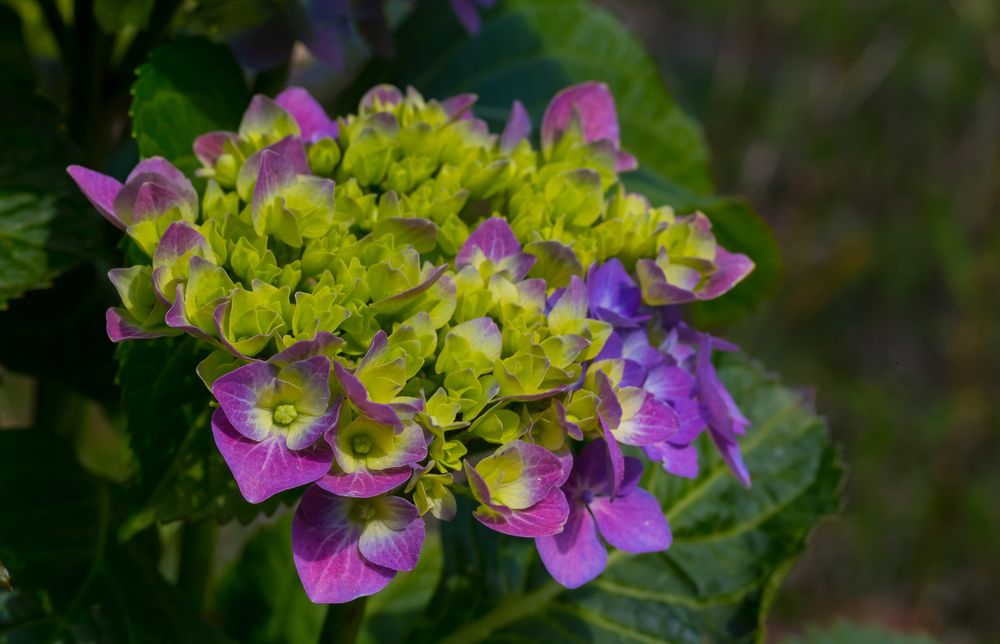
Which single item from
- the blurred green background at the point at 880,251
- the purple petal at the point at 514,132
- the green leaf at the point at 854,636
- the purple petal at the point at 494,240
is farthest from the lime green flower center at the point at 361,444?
the blurred green background at the point at 880,251

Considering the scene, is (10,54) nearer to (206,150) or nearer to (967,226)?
(206,150)

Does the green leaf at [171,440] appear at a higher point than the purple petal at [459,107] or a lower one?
lower

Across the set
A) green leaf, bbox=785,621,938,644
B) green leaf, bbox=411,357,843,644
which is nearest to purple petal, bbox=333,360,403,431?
green leaf, bbox=411,357,843,644

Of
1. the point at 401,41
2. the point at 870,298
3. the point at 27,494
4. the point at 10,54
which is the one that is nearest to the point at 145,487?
the point at 27,494

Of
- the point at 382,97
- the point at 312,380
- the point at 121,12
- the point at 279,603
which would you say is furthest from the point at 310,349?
the point at 279,603

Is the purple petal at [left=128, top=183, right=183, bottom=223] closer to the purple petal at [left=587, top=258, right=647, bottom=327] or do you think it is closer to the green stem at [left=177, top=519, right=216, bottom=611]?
the purple petal at [left=587, top=258, right=647, bottom=327]

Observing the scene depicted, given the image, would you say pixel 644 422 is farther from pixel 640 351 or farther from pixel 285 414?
pixel 285 414

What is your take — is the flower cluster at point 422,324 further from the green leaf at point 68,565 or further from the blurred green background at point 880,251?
the blurred green background at point 880,251
